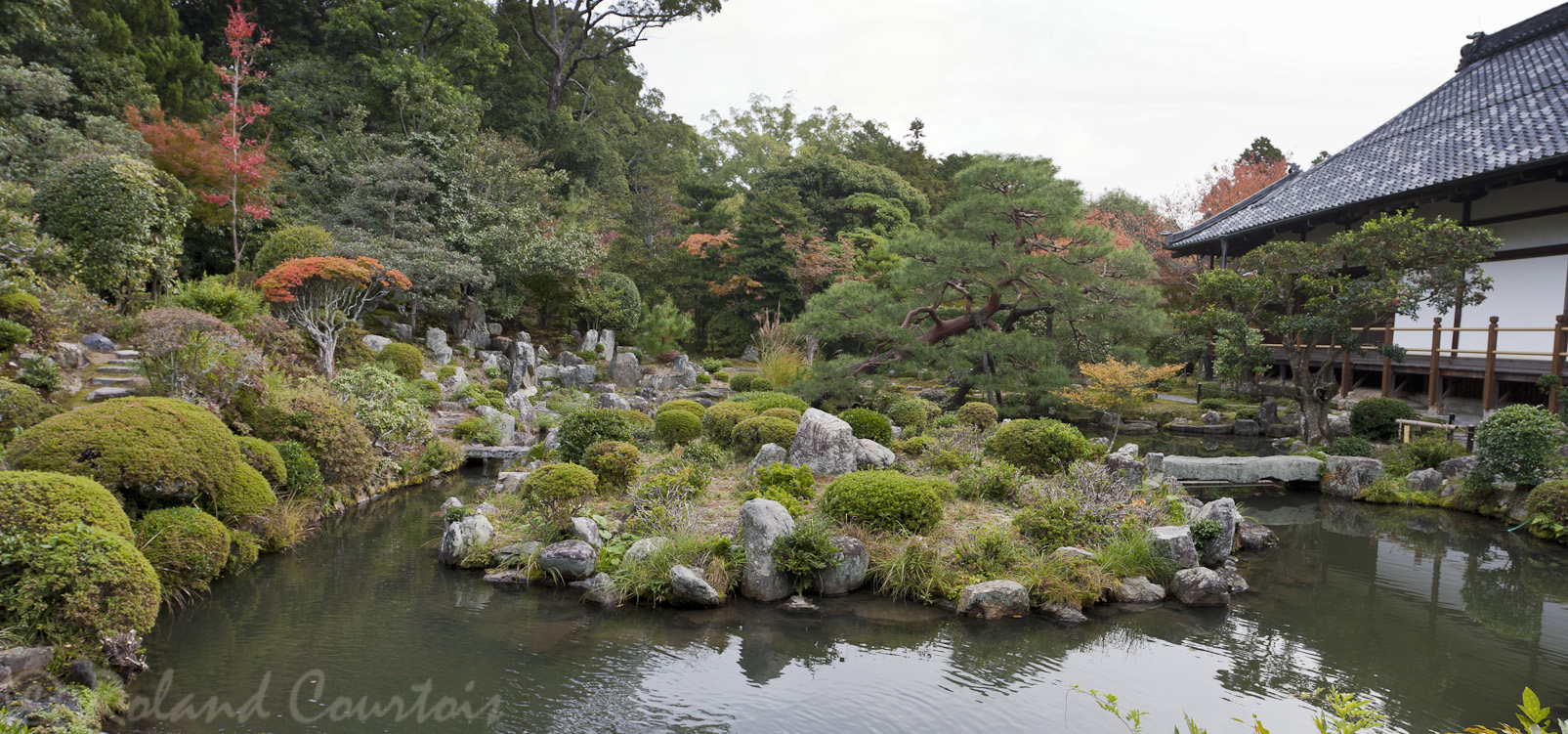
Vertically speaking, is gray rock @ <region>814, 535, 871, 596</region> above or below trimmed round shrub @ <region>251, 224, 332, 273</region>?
below

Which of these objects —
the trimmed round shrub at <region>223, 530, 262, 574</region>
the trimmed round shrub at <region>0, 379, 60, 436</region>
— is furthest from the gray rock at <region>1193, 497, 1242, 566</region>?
the trimmed round shrub at <region>0, 379, 60, 436</region>

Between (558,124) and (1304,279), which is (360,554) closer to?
(1304,279)

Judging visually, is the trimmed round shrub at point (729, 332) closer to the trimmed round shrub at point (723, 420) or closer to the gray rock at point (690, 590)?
the trimmed round shrub at point (723, 420)

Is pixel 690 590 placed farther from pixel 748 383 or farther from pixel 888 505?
pixel 748 383

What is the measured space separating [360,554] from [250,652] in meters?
2.37

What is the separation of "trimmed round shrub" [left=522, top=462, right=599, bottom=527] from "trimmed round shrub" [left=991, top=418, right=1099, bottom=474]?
4.94 m

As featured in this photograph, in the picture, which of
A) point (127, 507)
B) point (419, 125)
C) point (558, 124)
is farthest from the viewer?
point (558, 124)

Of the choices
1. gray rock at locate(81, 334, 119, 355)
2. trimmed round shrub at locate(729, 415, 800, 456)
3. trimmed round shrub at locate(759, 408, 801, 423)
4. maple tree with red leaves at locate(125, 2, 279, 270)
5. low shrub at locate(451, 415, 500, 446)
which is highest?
maple tree with red leaves at locate(125, 2, 279, 270)

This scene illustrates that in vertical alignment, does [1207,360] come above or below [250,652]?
above

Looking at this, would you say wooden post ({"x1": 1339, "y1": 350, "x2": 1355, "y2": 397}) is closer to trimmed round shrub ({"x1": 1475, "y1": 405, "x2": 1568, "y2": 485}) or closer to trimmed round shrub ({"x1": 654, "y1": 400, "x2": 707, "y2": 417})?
trimmed round shrub ({"x1": 1475, "y1": 405, "x2": 1568, "y2": 485})

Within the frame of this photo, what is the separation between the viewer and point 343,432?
8.45 m

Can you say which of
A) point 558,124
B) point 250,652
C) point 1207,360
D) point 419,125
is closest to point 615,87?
point 558,124

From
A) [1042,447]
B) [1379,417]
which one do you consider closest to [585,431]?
[1042,447]

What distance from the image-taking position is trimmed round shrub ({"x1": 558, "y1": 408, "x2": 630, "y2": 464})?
8.80m
